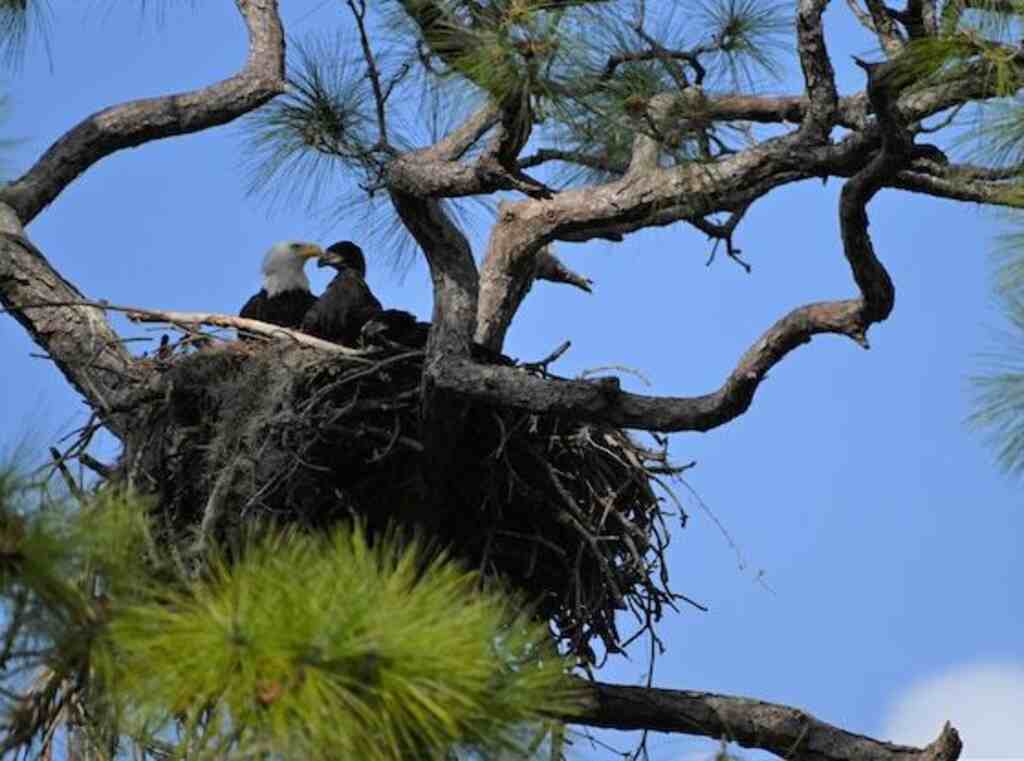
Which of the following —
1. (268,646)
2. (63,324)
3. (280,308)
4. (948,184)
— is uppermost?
(280,308)

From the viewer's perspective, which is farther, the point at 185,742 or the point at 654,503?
the point at 654,503

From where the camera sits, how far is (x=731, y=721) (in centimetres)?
492

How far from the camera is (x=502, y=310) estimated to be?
559 centimetres

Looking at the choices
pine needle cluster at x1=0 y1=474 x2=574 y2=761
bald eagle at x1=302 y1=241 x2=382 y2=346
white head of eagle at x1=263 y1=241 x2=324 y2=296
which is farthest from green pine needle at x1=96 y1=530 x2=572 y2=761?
white head of eagle at x1=263 y1=241 x2=324 y2=296

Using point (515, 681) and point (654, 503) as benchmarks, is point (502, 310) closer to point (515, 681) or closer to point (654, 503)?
point (654, 503)

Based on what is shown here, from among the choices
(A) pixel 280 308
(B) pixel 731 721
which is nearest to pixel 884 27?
(B) pixel 731 721

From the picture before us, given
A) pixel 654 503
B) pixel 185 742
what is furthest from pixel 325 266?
pixel 185 742

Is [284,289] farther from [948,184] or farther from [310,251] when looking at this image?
[948,184]

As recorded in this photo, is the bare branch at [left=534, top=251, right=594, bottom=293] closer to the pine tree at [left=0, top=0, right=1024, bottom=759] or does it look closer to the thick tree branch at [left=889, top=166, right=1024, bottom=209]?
the pine tree at [left=0, top=0, right=1024, bottom=759]

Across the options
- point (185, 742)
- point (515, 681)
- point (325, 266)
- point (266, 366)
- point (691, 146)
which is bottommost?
point (185, 742)

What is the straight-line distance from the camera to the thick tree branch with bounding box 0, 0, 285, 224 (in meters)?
5.86

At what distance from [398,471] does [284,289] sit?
215 cm

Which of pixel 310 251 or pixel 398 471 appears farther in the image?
pixel 310 251

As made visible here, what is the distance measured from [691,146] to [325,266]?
278 centimetres
